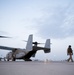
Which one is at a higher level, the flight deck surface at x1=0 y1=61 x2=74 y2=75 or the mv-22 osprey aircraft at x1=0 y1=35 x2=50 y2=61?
the mv-22 osprey aircraft at x1=0 y1=35 x2=50 y2=61

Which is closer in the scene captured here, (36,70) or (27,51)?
(36,70)

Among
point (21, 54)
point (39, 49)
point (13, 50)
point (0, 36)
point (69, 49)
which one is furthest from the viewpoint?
point (13, 50)

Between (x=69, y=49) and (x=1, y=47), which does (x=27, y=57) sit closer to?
(x=1, y=47)

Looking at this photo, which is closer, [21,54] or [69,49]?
[69,49]

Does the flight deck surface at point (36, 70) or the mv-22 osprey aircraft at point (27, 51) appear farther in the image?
the mv-22 osprey aircraft at point (27, 51)

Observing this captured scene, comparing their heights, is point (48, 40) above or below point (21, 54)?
above

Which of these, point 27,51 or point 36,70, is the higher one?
point 27,51

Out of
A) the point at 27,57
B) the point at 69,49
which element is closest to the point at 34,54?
the point at 27,57

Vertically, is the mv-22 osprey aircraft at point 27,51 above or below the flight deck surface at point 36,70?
above

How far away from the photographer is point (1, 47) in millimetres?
40031

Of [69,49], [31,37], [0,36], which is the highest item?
[31,37]

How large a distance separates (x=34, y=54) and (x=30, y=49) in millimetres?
4564

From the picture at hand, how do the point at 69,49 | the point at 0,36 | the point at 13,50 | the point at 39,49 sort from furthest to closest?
the point at 13,50 → the point at 39,49 → the point at 0,36 → the point at 69,49

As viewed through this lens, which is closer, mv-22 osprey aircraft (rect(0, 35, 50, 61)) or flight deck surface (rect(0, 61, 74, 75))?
flight deck surface (rect(0, 61, 74, 75))
